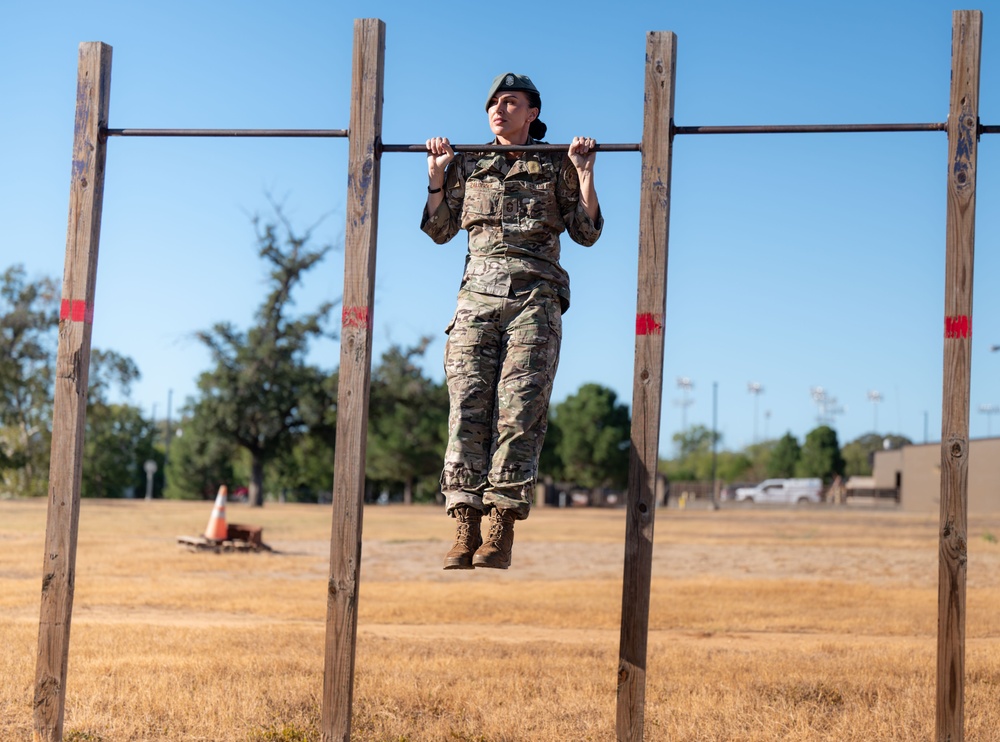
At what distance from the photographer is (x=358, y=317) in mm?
5914

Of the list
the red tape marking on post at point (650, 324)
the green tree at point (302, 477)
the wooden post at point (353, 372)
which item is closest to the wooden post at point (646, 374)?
the red tape marking on post at point (650, 324)

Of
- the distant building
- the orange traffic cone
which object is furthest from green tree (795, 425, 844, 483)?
the orange traffic cone

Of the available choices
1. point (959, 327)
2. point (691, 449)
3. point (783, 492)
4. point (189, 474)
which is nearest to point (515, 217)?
point (959, 327)

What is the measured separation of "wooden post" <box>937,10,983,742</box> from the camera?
5.48 m

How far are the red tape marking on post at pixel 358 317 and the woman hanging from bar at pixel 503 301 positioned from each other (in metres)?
0.42

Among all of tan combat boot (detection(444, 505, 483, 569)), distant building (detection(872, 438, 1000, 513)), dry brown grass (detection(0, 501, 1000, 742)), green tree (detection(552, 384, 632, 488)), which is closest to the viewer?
tan combat boot (detection(444, 505, 483, 569))

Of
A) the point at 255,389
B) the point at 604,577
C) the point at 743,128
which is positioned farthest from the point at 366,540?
the point at 255,389

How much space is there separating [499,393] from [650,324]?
2.59 feet

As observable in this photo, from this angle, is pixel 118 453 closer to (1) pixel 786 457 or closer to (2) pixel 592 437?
(2) pixel 592 437

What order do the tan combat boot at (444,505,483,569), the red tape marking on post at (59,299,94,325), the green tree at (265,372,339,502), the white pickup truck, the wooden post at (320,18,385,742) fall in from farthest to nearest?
the white pickup truck < the green tree at (265,372,339,502) < the red tape marking on post at (59,299,94,325) < the wooden post at (320,18,385,742) < the tan combat boot at (444,505,483,569)

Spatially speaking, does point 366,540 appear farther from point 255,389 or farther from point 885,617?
point 255,389

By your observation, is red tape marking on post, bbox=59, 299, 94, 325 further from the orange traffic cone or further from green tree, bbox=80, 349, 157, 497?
green tree, bbox=80, 349, 157, 497

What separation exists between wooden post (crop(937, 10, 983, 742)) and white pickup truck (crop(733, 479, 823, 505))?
78.5 metres

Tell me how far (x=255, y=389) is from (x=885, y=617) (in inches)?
1542
